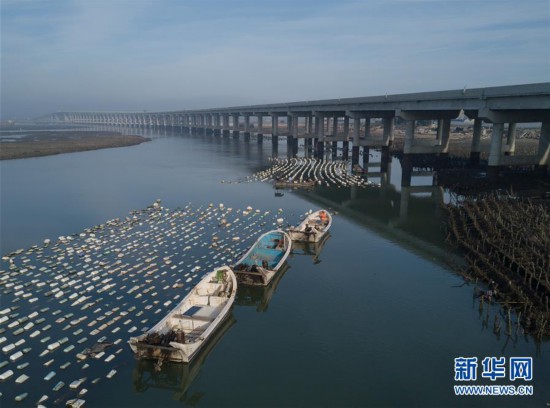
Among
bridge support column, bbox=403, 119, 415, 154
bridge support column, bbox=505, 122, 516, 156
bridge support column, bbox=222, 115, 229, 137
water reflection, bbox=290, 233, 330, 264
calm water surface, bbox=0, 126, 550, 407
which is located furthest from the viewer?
bridge support column, bbox=222, 115, 229, 137

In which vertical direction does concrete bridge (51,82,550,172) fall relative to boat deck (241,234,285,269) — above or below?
above

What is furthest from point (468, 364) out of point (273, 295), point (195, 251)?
point (195, 251)

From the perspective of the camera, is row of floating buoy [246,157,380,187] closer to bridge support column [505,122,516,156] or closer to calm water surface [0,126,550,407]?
calm water surface [0,126,550,407]

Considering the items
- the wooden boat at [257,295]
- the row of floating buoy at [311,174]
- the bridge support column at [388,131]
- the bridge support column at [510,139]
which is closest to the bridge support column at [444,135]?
the bridge support column at [388,131]

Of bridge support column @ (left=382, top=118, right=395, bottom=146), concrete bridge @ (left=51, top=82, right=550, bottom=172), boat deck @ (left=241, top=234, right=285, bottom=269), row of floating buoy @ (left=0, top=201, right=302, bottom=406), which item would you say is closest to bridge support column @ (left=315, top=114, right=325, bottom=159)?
concrete bridge @ (left=51, top=82, right=550, bottom=172)

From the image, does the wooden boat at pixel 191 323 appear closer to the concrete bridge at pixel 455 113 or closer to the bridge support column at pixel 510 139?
the concrete bridge at pixel 455 113

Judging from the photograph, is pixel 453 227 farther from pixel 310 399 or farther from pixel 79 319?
pixel 79 319

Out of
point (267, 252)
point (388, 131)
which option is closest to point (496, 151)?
point (388, 131)
